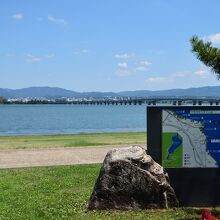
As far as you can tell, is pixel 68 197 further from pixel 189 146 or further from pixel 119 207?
pixel 189 146

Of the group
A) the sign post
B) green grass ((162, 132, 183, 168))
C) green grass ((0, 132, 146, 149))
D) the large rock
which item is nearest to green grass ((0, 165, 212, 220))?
the large rock

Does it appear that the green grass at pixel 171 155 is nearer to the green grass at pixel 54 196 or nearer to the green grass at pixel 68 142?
the green grass at pixel 54 196

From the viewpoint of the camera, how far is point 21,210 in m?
9.49

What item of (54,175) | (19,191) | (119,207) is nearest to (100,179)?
(119,207)

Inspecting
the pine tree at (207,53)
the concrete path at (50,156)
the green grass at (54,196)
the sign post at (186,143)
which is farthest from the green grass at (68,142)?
the pine tree at (207,53)

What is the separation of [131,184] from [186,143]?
1214 millimetres

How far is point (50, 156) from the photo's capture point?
731 inches

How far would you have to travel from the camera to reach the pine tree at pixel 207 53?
8.55 m

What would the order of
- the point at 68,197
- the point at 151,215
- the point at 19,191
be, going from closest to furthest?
the point at 151,215 < the point at 68,197 < the point at 19,191

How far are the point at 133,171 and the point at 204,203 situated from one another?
149cm

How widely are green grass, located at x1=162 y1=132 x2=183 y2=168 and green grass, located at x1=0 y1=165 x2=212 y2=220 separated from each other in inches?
30.4

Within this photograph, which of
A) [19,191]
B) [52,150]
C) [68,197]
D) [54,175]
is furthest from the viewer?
[52,150]

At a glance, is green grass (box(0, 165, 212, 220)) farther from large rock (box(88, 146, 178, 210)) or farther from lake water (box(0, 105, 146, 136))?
lake water (box(0, 105, 146, 136))

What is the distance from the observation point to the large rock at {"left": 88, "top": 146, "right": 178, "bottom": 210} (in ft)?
30.6
